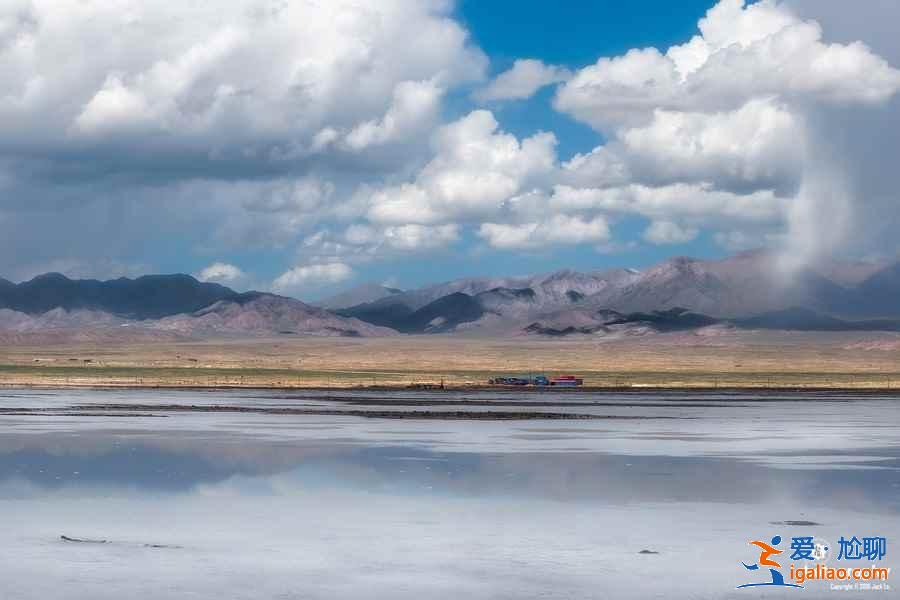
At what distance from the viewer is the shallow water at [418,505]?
837 inches

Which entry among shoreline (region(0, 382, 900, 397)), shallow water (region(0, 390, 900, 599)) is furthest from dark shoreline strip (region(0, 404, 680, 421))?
shoreline (region(0, 382, 900, 397))

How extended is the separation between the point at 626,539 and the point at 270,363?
549ft

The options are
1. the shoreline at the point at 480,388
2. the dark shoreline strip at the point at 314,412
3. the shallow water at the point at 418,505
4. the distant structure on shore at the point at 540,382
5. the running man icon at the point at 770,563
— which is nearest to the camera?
the running man icon at the point at 770,563

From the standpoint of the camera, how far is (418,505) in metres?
30.2

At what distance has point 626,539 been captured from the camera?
82.7ft

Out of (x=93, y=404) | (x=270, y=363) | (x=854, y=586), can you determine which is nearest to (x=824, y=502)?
(x=854, y=586)

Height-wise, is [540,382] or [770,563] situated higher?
[540,382]

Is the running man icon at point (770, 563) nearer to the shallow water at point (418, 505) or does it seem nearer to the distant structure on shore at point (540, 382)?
the shallow water at point (418, 505)

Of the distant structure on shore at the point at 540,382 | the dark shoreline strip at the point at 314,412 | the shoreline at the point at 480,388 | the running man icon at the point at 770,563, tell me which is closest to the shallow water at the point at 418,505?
the running man icon at the point at 770,563

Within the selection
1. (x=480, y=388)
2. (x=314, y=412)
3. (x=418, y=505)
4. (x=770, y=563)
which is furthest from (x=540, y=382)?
(x=770, y=563)

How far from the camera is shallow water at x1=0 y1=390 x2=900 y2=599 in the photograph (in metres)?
21.2

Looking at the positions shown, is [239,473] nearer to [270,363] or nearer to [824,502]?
[824,502]

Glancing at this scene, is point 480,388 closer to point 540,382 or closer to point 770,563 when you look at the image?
point 540,382

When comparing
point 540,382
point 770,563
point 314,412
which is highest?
point 540,382
